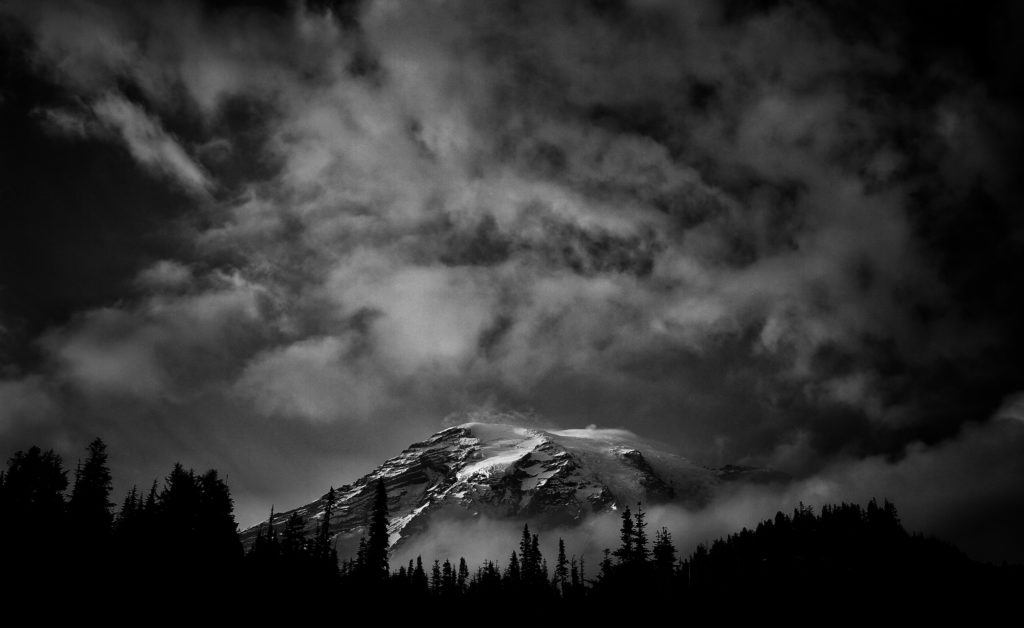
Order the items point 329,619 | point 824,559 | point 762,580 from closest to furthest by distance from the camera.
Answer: point 329,619 → point 762,580 → point 824,559

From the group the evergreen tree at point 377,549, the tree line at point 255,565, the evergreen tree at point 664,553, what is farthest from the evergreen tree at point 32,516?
the evergreen tree at point 664,553

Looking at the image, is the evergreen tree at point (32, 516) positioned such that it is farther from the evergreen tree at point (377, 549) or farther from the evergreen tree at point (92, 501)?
the evergreen tree at point (377, 549)

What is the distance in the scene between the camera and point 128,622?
4891 cm

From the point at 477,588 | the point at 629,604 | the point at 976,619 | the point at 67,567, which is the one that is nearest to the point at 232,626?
the point at 67,567

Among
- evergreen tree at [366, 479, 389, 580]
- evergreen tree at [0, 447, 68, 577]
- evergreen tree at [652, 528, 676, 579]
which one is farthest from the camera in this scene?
evergreen tree at [652, 528, 676, 579]

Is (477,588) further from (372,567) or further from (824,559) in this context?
(824,559)

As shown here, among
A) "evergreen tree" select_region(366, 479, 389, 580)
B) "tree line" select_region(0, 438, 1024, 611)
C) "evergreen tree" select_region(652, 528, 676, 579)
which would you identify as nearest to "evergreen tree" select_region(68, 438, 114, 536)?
"tree line" select_region(0, 438, 1024, 611)

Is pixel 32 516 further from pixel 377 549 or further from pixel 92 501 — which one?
pixel 377 549

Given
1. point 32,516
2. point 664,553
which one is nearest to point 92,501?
point 32,516

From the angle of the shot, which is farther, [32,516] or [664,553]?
[664,553]

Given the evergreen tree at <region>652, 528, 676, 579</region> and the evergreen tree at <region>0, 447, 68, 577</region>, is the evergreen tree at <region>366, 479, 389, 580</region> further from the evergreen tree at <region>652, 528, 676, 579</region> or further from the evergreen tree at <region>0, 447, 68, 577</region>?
the evergreen tree at <region>652, 528, 676, 579</region>

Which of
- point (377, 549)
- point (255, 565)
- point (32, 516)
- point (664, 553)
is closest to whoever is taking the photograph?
point (32, 516)

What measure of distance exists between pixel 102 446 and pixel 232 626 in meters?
20.5

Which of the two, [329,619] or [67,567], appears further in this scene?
[329,619]
